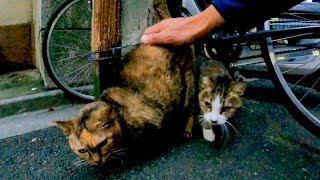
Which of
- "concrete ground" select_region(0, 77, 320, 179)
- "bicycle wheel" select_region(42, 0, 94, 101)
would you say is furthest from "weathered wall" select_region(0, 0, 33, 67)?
"concrete ground" select_region(0, 77, 320, 179)

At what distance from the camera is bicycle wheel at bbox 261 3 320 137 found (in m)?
3.20

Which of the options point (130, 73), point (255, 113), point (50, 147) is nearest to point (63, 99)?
point (50, 147)

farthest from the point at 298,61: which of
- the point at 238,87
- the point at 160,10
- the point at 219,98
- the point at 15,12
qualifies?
the point at 15,12

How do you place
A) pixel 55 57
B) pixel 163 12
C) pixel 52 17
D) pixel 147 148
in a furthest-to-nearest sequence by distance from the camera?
pixel 55 57
pixel 52 17
pixel 163 12
pixel 147 148

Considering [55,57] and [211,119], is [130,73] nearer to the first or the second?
[211,119]

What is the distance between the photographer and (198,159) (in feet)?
10.7

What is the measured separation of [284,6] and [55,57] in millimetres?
3190

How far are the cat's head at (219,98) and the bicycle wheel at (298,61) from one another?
384 mm

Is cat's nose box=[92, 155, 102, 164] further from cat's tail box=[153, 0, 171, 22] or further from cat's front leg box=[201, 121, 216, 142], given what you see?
cat's tail box=[153, 0, 171, 22]

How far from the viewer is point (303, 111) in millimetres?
3160

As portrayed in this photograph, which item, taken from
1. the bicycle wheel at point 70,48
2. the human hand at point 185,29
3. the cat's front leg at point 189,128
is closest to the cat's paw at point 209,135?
the cat's front leg at point 189,128

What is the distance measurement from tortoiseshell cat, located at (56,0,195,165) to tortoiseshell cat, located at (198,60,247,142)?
15cm

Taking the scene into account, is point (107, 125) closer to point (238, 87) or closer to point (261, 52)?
point (238, 87)

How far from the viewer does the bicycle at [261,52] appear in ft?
10.6
